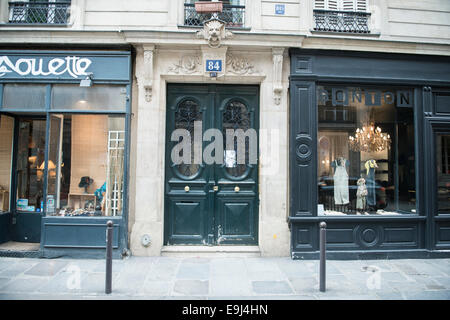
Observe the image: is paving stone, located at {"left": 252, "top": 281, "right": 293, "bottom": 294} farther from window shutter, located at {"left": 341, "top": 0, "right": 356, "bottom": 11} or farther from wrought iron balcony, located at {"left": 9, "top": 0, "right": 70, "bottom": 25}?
wrought iron balcony, located at {"left": 9, "top": 0, "right": 70, "bottom": 25}

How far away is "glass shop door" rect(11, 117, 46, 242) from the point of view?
Result: 20.7 feet

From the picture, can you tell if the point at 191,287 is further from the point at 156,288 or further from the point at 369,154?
the point at 369,154

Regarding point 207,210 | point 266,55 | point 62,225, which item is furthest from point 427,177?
point 62,225

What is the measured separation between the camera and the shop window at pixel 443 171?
6238mm

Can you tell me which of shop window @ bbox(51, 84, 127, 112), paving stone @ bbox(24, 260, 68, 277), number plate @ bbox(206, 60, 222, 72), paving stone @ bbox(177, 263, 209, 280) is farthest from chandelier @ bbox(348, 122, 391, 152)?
paving stone @ bbox(24, 260, 68, 277)

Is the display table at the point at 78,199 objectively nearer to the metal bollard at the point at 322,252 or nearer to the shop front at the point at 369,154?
the shop front at the point at 369,154

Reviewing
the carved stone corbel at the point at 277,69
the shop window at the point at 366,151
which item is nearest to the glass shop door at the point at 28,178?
→ the carved stone corbel at the point at 277,69

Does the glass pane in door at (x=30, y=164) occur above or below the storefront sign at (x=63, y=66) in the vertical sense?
below

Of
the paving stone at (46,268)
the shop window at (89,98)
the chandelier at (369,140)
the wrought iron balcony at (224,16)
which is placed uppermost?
the wrought iron balcony at (224,16)

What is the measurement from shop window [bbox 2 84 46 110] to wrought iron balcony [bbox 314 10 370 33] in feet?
21.4

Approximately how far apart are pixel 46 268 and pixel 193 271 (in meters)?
2.82

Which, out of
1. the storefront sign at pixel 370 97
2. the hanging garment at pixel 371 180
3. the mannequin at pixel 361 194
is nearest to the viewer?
the storefront sign at pixel 370 97

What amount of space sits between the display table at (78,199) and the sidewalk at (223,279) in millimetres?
1210
